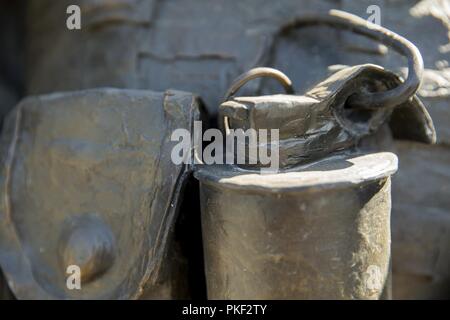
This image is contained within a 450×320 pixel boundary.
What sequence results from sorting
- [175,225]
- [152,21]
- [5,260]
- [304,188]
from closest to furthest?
[304,188], [175,225], [5,260], [152,21]

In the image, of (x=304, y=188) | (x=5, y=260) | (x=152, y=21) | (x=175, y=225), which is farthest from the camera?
(x=152, y=21)

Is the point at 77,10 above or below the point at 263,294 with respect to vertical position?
above

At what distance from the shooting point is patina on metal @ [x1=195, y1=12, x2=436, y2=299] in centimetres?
79

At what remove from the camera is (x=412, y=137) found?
3.30ft

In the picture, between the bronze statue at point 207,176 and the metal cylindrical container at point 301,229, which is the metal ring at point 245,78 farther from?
the metal cylindrical container at point 301,229

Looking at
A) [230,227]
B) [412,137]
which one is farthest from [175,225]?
[412,137]

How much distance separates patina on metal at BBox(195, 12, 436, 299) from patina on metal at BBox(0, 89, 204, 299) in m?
0.08

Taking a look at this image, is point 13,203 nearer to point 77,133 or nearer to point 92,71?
point 77,133

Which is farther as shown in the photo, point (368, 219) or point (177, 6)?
point (177, 6)

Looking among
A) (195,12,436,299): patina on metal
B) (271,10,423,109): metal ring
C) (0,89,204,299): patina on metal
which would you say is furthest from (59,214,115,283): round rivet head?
(271,10,423,109): metal ring

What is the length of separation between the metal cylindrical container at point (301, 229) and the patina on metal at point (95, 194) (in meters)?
0.11

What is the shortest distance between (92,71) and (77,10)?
0.42 ft

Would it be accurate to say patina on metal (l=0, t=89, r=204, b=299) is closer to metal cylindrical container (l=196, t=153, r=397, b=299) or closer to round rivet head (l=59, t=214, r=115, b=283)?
round rivet head (l=59, t=214, r=115, b=283)

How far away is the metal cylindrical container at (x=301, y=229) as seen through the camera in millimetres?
782
